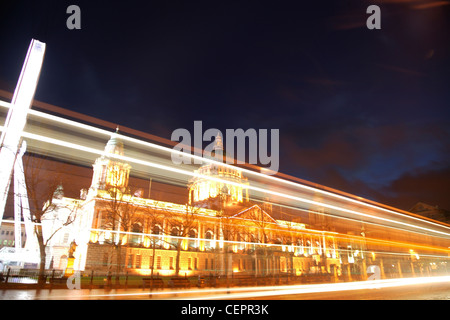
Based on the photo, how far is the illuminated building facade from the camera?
29.9 m

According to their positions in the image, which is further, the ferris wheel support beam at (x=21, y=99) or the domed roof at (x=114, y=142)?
the domed roof at (x=114, y=142)

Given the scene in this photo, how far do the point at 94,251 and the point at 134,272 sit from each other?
23.4ft

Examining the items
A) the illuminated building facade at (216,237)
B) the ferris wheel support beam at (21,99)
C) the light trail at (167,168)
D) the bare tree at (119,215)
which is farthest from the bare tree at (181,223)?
the ferris wheel support beam at (21,99)

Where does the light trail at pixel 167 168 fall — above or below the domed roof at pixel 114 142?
below

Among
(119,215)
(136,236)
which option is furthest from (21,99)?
(136,236)

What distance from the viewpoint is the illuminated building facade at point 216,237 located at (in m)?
29.9

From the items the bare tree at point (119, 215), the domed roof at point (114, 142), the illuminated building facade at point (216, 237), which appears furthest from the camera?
the bare tree at point (119, 215)

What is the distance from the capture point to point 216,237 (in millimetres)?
54562

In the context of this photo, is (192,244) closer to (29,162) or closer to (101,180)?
(101,180)

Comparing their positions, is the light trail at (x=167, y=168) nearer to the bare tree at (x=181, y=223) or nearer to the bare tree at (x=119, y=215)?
the bare tree at (x=119, y=215)

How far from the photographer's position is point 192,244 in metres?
62.2
